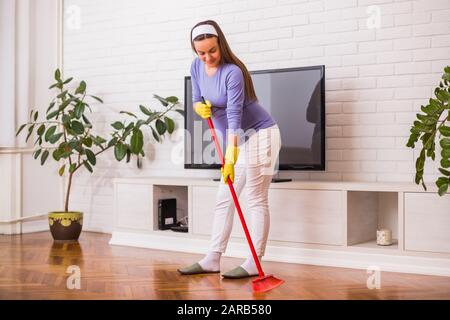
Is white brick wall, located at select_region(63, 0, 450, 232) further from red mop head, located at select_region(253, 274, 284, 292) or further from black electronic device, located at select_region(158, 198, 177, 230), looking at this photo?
red mop head, located at select_region(253, 274, 284, 292)

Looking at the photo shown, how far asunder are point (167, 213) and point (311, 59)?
141cm

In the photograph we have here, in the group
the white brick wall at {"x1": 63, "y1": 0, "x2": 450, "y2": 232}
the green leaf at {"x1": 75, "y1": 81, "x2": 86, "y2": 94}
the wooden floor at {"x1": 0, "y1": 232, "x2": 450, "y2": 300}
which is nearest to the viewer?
the wooden floor at {"x1": 0, "y1": 232, "x2": 450, "y2": 300}

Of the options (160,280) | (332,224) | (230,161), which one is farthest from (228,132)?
(332,224)

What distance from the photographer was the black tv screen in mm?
3994

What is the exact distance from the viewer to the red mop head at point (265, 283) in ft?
9.86

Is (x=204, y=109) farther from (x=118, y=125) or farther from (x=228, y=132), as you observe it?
(x=118, y=125)

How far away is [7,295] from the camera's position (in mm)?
2930

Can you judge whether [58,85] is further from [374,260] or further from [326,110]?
[374,260]

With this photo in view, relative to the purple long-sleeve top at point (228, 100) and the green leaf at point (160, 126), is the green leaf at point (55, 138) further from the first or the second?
the purple long-sleeve top at point (228, 100)

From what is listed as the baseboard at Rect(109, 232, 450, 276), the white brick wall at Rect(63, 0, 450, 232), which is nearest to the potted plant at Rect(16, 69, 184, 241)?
the white brick wall at Rect(63, 0, 450, 232)

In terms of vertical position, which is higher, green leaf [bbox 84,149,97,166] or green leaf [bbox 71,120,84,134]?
green leaf [bbox 71,120,84,134]

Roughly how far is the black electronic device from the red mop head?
1575 mm

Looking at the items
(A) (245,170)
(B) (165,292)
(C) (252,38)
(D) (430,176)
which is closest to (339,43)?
(C) (252,38)

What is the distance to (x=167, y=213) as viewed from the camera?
4.59m
